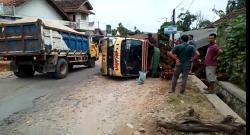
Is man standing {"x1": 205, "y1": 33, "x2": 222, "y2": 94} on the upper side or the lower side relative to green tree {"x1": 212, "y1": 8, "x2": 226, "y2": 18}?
lower

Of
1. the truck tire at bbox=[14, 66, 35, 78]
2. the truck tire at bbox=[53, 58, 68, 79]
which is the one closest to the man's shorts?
the truck tire at bbox=[53, 58, 68, 79]

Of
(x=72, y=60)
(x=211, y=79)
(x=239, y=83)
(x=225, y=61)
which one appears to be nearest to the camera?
(x=239, y=83)

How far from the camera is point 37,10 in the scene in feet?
127

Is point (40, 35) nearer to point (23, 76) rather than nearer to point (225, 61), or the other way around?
point (23, 76)

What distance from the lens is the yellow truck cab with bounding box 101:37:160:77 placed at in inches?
617

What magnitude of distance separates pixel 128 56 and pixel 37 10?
2506 centimetres

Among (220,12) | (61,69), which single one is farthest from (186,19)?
(61,69)

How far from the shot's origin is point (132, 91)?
1245 centimetres

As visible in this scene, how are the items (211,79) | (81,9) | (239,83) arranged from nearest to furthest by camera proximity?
(239,83) < (211,79) < (81,9)

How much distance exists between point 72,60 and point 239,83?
10.7 metres

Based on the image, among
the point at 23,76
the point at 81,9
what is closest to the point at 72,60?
the point at 23,76

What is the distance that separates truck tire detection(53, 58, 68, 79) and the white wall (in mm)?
18804

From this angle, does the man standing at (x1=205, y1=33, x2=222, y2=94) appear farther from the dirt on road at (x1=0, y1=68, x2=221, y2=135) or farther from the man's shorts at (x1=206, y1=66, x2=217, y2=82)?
the dirt on road at (x1=0, y1=68, x2=221, y2=135)

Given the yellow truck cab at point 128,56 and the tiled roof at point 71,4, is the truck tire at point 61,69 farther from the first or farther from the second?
the tiled roof at point 71,4
